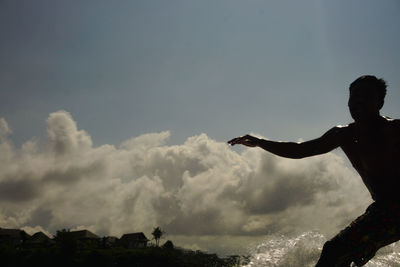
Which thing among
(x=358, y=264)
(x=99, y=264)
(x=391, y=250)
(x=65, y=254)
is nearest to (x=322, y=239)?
(x=391, y=250)

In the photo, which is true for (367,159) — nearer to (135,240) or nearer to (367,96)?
(367,96)

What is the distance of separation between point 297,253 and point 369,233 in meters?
4.15

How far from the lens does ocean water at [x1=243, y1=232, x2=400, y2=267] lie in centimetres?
554

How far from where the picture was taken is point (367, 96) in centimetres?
272

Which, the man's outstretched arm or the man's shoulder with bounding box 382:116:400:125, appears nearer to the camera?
the man's shoulder with bounding box 382:116:400:125

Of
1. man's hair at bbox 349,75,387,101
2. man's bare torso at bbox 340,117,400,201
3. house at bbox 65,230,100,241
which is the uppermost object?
man's hair at bbox 349,75,387,101

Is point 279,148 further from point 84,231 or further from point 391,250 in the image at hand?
point 84,231

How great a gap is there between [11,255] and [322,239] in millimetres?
79929

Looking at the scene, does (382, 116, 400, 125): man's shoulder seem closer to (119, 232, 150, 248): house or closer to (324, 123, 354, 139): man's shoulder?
(324, 123, 354, 139): man's shoulder

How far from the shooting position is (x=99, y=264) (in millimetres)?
66688

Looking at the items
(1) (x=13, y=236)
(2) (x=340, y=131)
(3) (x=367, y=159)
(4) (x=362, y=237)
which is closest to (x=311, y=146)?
(2) (x=340, y=131)

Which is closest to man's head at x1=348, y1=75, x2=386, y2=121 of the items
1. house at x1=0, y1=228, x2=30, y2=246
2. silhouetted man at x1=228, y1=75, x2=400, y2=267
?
silhouetted man at x1=228, y1=75, x2=400, y2=267

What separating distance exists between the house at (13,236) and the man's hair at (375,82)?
133 metres

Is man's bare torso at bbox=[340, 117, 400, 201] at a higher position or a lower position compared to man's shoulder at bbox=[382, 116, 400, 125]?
lower
